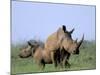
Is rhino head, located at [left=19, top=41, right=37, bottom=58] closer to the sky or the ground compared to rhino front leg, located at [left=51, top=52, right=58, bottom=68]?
closer to the sky

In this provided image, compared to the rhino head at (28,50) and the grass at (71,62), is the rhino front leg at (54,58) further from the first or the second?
the rhino head at (28,50)

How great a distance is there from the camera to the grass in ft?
9.37

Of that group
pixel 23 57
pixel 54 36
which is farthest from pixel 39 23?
pixel 23 57

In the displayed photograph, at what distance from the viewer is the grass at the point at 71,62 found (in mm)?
2857

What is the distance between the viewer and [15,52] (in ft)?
9.39

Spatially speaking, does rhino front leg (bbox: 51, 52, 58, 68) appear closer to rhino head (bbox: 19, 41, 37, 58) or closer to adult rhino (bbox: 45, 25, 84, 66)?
adult rhino (bbox: 45, 25, 84, 66)

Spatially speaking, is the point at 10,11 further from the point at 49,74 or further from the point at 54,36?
the point at 49,74

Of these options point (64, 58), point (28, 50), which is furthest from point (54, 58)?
point (28, 50)

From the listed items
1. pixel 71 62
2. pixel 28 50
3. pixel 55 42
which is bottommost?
pixel 71 62

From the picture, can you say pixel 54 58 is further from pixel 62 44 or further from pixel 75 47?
pixel 75 47

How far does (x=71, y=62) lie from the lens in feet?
10.3

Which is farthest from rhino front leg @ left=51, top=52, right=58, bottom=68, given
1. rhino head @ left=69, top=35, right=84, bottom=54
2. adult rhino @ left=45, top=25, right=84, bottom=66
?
rhino head @ left=69, top=35, right=84, bottom=54

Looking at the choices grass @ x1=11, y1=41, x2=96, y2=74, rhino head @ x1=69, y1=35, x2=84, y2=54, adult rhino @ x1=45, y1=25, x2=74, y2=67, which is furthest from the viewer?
rhino head @ x1=69, y1=35, x2=84, y2=54

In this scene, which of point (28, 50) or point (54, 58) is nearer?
point (28, 50)
